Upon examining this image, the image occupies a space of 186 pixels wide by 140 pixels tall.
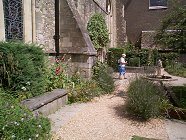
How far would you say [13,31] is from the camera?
26.9ft

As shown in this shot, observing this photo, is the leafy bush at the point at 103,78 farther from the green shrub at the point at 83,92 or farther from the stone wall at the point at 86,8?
the stone wall at the point at 86,8

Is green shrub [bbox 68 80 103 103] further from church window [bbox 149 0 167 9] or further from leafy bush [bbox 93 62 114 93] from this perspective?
church window [bbox 149 0 167 9]

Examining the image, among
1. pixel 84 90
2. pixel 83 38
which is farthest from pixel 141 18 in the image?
pixel 84 90

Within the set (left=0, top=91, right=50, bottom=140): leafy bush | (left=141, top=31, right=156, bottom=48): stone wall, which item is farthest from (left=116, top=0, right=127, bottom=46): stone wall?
(left=0, top=91, right=50, bottom=140): leafy bush

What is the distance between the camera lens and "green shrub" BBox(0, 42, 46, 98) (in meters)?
5.95

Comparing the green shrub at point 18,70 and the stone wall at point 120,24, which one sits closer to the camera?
the green shrub at point 18,70

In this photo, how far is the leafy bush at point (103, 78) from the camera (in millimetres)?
9609

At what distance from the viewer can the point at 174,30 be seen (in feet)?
26.9

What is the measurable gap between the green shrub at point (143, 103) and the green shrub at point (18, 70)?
258cm

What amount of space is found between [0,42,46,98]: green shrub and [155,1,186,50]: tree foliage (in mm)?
4378

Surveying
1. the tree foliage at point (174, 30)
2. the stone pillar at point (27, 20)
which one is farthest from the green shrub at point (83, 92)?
the tree foliage at point (174, 30)

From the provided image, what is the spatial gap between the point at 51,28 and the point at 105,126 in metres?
5.43

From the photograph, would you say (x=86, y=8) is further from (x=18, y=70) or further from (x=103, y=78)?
(x=18, y=70)

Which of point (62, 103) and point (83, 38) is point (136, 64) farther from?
point (62, 103)
